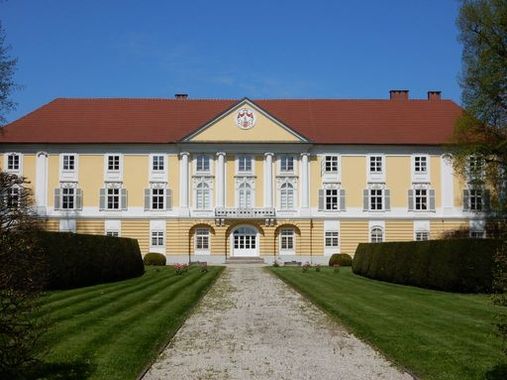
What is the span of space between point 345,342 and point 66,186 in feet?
114

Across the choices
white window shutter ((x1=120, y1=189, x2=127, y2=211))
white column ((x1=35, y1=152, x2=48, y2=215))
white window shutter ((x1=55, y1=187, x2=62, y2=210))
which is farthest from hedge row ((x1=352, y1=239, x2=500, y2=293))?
white column ((x1=35, y1=152, x2=48, y2=215))

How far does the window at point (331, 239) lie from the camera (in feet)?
139

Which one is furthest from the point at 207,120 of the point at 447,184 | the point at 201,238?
the point at 447,184

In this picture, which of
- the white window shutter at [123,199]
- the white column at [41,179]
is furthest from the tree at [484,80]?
the white column at [41,179]

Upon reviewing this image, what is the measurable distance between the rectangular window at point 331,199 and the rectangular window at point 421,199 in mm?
5392

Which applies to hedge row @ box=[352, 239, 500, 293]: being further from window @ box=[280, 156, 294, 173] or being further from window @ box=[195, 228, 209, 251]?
window @ box=[195, 228, 209, 251]

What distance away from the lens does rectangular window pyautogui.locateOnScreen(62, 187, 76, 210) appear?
138 feet

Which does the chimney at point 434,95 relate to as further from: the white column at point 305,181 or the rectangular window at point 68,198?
the rectangular window at point 68,198

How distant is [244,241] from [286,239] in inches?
113

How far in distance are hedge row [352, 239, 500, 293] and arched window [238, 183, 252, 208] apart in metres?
18.7

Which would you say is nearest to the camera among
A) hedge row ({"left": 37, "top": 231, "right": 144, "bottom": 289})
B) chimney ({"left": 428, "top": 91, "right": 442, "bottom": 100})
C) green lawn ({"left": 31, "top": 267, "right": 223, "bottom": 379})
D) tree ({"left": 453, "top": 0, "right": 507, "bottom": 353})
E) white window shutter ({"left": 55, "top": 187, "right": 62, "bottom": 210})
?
green lawn ({"left": 31, "top": 267, "right": 223, "bottom": 379})

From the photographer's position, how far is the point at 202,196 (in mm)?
42438

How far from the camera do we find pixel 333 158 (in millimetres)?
42781

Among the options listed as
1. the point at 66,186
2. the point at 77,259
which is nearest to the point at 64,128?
the point at 66,186
